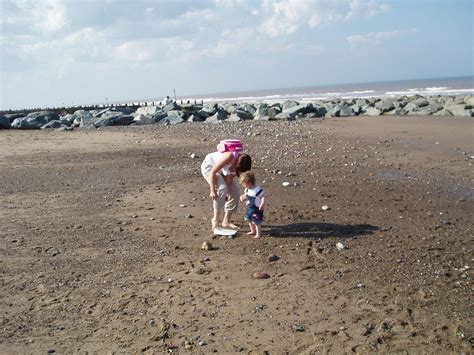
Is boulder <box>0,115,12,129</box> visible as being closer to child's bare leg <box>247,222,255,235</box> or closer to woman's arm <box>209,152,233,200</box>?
woman's arm <box>209,152,233,200</box>

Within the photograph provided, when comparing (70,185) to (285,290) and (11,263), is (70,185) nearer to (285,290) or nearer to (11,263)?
(11,263)

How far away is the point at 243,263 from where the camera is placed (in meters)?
5.36

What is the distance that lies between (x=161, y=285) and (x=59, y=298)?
1050 millimetres

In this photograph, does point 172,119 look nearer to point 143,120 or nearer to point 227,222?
point 143,120

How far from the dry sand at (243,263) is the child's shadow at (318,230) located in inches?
1.1

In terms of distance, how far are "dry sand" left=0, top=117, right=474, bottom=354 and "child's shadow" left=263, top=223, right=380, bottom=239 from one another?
0.09ft

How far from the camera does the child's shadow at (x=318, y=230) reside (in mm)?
6176

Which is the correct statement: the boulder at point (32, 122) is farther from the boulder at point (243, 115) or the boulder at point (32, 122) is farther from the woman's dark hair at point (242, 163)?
the woman's dark hair at point (242, 163)

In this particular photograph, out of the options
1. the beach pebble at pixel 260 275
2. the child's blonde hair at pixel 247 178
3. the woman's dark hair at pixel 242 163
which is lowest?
the beach pebble at pixel 260 275

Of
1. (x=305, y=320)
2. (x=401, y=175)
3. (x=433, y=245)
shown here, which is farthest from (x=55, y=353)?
(x=401, y=175)

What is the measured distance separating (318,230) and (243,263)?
150 centimetres

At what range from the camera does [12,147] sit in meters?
16.3

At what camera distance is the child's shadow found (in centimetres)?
618

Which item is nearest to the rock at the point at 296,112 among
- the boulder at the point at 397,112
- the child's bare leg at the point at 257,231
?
the boulder at the point at 397,112
